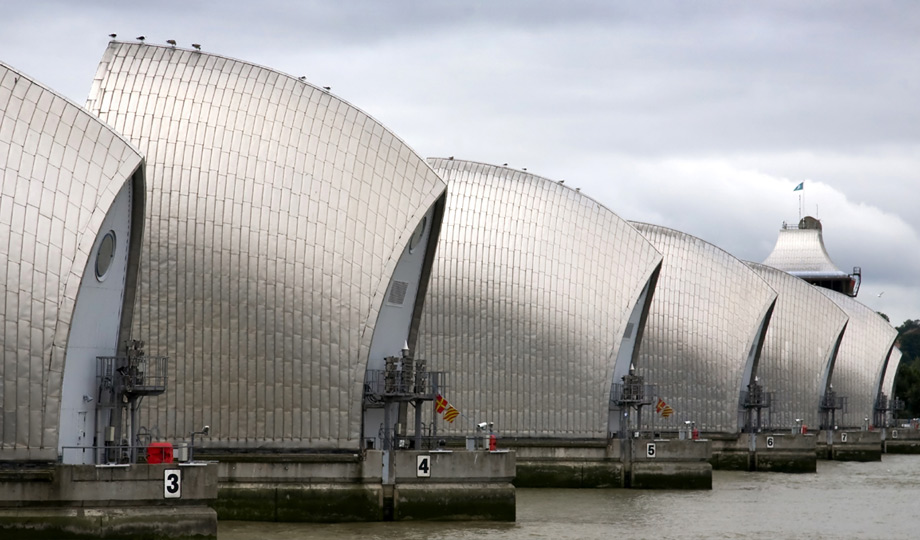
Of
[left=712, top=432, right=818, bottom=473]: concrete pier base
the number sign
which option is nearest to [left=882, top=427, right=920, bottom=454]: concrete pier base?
[left=712, top=432, right=818, bottom=473]: concrete pier base

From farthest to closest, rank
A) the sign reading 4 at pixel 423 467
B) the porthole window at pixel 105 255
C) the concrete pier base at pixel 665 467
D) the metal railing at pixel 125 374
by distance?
the concrete pier base at pixel 665 467 < the sign reading 4 at pixel 423 467 < the metal railing at pixel 125 374 < the porthole window at pixel 105 255

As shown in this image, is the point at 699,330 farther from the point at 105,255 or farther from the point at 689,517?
the point at 105,255

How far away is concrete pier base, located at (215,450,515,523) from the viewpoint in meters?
48.0

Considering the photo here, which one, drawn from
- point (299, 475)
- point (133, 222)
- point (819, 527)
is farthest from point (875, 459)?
point (133, 222)

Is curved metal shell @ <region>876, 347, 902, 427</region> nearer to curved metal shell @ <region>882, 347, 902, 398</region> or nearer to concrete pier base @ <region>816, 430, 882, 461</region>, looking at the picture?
curved metal shell @ <region>882, 347, 902, 398</region>

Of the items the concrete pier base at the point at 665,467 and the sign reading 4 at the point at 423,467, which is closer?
the sign reading 4 at the point at 423,467

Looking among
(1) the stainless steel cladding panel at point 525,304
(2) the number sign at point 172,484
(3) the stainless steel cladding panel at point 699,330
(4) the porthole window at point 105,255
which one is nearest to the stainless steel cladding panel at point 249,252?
(4) the porthole window at point 105,255

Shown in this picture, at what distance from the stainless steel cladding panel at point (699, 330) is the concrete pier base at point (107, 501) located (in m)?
44.7

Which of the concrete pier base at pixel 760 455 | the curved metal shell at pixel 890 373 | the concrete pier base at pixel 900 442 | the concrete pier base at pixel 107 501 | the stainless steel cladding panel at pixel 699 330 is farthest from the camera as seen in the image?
the curved metal shell at pixel 890 373

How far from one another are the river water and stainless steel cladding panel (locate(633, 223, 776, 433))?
28.0 feet

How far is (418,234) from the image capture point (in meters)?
55.5

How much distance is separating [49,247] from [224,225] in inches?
475

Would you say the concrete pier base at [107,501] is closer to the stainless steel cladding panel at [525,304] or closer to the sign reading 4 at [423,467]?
the sign reading 4 at [423,467]

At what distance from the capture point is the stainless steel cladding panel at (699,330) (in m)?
82.5
